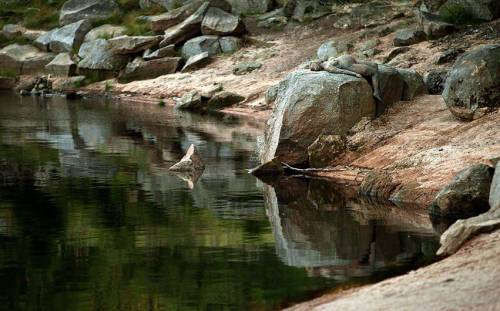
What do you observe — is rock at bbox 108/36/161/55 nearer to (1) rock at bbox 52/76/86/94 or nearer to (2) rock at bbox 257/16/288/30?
(1) rock at bbox 52/76/86/94

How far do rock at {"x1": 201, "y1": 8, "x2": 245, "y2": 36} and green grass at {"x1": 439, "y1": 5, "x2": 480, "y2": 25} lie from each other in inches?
457

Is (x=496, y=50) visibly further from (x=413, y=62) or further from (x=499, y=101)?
(x=413, y=62)

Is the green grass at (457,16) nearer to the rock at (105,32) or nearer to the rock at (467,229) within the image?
the rock at (105,32)

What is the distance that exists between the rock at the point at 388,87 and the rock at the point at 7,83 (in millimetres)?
28712

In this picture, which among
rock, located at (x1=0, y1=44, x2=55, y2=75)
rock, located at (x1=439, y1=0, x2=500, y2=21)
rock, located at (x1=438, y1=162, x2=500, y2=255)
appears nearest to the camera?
rock, located at (x1=438, y1=162, x2=500, y2=255)

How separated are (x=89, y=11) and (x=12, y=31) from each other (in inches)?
161

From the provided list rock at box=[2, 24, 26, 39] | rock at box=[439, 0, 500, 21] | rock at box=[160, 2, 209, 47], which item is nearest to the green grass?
rock at box=[439, 0, 500, 21]

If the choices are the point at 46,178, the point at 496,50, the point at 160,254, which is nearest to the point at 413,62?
the point at 496,50

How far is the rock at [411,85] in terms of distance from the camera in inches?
831

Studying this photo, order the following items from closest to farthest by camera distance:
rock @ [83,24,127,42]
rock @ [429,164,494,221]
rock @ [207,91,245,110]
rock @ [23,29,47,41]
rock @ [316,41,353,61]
Answer: 1. rock @ [429,164,494,221]
2. rock @ [207,91,245,110]
3. rock @ [316,41,353,61]
4. rock @ [83,24,127,42]
5. rock @ [23,29,47,41]

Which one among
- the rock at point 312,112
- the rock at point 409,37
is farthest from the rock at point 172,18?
the rock at point 312,112

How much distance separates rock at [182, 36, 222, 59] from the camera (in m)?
40.3

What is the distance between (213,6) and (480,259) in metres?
33.5

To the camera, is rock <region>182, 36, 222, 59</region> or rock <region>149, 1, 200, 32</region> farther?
rock <region>149, 1, 200, 32</region>
